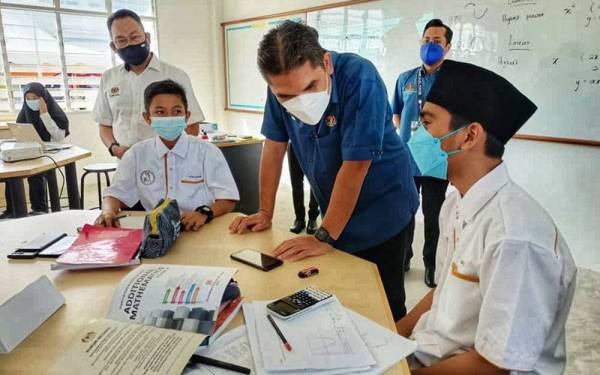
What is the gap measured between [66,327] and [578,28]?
296cm

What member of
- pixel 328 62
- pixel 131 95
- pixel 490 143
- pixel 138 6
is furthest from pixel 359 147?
pixel 138 6

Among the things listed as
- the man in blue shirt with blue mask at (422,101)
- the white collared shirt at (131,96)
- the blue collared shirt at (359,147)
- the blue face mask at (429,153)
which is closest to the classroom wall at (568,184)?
the man in blue shirt with blue mask at (422,101)

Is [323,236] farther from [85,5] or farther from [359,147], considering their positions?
[85,5]

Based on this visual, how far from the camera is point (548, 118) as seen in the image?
2781mm

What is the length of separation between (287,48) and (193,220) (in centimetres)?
69

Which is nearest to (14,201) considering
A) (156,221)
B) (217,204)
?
(217,204)

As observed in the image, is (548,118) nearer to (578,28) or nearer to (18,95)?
(578,28)

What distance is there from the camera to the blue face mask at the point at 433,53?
2547 millimetres

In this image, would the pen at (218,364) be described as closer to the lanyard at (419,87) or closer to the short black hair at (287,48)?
the short black hair at (287,48)

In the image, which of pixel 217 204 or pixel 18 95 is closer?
pixel 217 204

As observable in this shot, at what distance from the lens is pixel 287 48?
1059 millimetres

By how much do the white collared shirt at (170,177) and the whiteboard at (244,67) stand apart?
3.32 meters

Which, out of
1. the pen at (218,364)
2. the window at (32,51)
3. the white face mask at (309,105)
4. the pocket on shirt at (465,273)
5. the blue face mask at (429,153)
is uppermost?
the window at (32,51)

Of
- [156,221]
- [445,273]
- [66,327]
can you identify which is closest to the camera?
[66,327]
